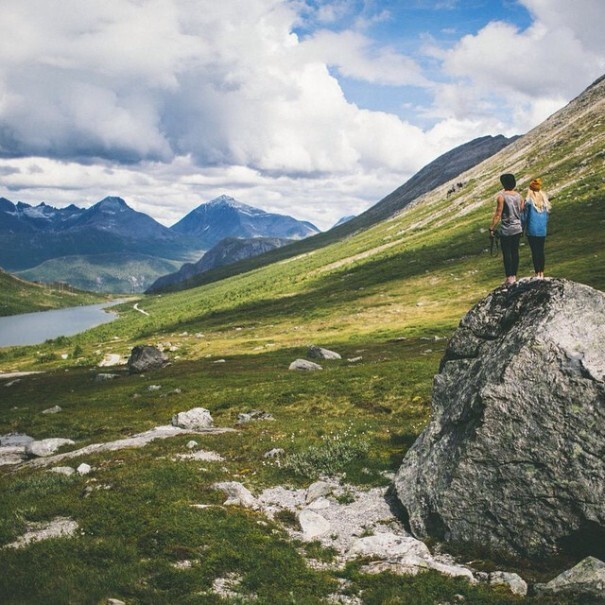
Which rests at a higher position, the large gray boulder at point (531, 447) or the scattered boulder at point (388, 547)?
the large gray boulder at point (531, 447)

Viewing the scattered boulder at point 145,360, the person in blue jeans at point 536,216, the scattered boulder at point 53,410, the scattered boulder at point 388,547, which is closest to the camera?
the scattered boulder at point 388,547

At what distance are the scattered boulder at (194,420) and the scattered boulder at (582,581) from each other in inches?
950

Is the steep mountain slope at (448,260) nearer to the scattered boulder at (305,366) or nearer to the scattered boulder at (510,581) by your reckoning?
the scattered boulder at (305,366)

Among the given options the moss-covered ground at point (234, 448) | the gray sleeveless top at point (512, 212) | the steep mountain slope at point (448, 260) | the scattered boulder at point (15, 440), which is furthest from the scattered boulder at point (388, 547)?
the steep mountain slope at point (448, 260)

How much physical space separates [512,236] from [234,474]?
1505 cm

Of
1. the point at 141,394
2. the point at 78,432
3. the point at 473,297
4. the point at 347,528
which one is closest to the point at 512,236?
the point at 347,528

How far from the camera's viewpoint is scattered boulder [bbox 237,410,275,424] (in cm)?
3481

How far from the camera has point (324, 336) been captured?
268 ft

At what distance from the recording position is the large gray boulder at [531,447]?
44.9 ft

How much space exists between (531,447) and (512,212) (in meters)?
8.64

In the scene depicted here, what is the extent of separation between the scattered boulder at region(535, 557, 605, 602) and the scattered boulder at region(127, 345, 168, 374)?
64.2 metres

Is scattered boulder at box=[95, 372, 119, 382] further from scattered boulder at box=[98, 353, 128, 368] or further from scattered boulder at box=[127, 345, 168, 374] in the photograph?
scattered boulder at box=[98, 353, 128, 368]

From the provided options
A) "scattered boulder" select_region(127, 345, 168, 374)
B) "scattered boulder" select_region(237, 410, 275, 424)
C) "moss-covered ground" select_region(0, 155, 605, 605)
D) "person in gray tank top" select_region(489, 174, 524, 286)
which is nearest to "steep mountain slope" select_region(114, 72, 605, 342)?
"moss-covered ground" select_region(0, 155, 605, 605)

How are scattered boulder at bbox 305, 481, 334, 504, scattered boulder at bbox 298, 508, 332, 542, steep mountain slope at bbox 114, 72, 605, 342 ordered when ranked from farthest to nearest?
steep mountain slope at bbox 114, 72, 605, 342, scattered boulder at bbox 305, 481, 334, 504, scattered boulder at bbox 298, 508, 332, 542
